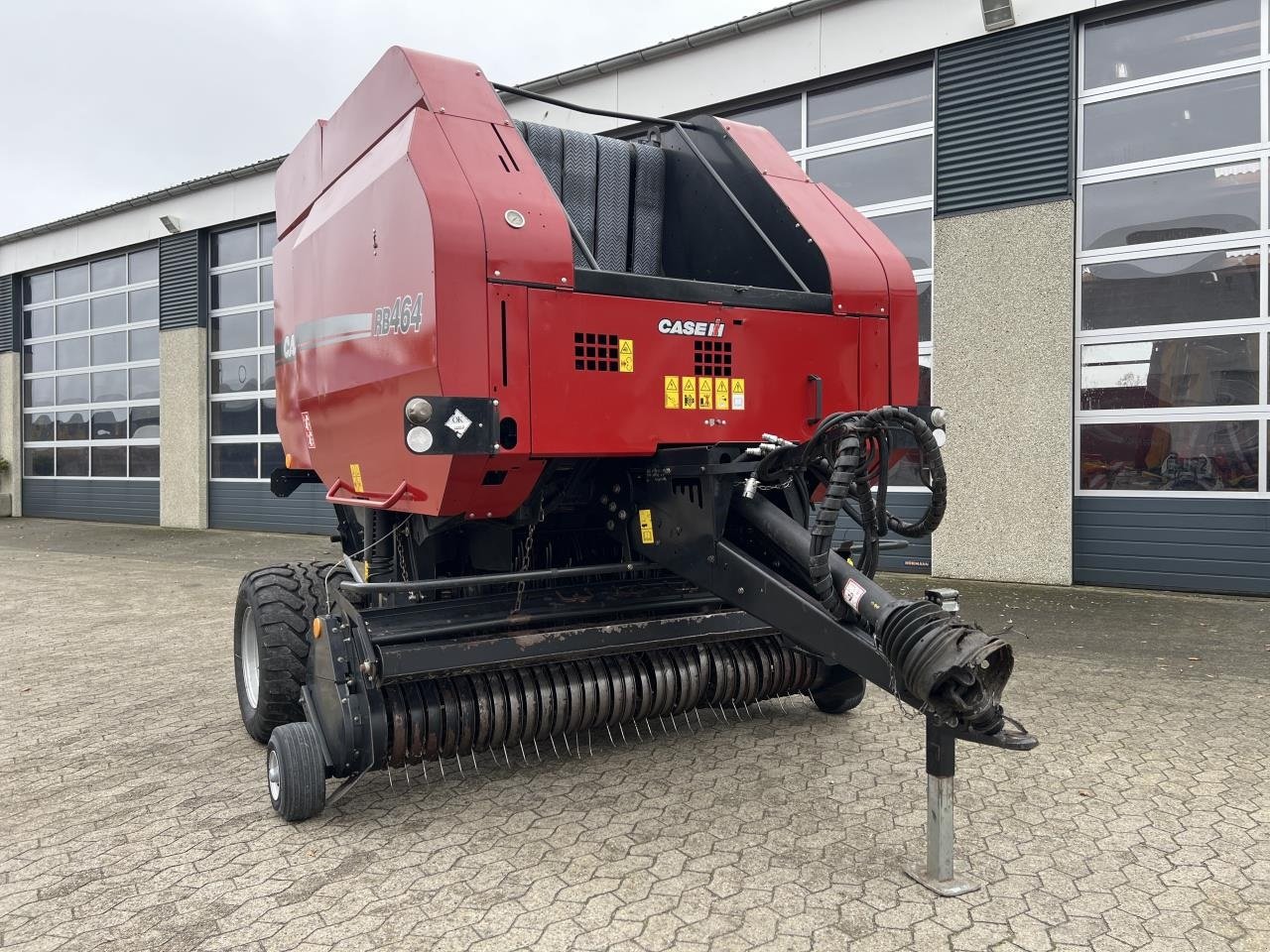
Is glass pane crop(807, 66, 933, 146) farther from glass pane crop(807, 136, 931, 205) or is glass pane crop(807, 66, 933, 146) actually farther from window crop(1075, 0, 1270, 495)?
window crop(1075, 0, 1270, 495)

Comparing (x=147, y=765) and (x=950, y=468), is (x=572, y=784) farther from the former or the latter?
(x=950, y=468)

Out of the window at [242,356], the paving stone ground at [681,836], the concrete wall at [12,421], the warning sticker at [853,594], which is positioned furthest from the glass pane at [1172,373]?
the concrete wall at [12,421]

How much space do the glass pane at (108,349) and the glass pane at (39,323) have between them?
1.88m

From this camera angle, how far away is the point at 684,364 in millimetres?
3436

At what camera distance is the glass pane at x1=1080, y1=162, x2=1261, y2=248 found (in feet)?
24.9

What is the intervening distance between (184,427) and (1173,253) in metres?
14.2

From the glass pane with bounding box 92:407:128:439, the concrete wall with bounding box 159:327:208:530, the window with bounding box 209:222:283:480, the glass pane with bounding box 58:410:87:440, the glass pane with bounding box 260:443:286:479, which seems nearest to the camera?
the glass pane with bounding box 260:443:286:479

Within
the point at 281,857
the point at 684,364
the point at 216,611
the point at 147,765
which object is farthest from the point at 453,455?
the point at 216,611

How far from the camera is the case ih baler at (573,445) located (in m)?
3.00

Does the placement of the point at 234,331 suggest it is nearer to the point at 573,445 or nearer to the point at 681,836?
the point at 573,445

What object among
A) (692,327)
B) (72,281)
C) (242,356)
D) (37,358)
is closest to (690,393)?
(692,327)

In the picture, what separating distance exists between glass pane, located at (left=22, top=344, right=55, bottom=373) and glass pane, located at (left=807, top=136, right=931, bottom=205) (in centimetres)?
1641

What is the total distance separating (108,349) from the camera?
17.7 meters

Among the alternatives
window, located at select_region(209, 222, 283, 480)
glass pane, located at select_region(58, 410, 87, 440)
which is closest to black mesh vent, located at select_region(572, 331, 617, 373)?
window, located at select_region(209, 222, 283, 480)
